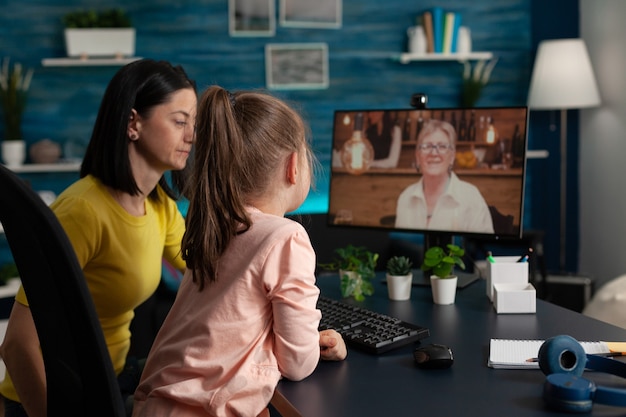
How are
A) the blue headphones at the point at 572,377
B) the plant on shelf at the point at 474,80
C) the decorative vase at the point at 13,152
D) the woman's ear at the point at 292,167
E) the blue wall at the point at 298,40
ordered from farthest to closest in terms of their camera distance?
the plant on shelf at the point at 474,80, the blue wall at the point at 298,40, the decorative vase at the point at 13,152, the woman's ear at the point at 292,167, the blue headphones at the point at 572,377

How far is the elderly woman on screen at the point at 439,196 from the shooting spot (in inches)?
80.7

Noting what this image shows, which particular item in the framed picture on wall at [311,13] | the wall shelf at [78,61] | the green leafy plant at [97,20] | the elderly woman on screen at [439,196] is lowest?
the elderly woman on screen at [439,196]

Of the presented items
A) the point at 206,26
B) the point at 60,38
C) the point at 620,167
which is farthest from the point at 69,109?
the point at 620,167

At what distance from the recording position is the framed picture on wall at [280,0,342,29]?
4309 millimetres

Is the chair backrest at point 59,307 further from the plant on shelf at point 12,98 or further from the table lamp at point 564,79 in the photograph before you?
the table lamp at point 564,79

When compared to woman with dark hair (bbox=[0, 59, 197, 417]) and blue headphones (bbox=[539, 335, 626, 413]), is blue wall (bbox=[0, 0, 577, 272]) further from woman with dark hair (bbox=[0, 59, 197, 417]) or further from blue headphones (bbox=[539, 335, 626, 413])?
blue headphones (bbox=[539, 335, 626, 413])

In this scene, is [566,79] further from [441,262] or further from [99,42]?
[441,262]

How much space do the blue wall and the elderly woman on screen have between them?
1946 millimetres

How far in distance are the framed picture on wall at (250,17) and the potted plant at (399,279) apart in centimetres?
264

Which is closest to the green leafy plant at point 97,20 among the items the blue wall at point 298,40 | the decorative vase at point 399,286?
the blue wall at point 298,40

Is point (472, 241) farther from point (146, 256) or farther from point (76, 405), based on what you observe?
point (76, 405)

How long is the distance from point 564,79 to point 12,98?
2769mm

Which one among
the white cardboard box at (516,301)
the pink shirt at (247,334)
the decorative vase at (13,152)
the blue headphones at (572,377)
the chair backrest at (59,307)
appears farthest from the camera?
the decorative vase at (13,152)

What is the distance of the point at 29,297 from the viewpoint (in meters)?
1.21
